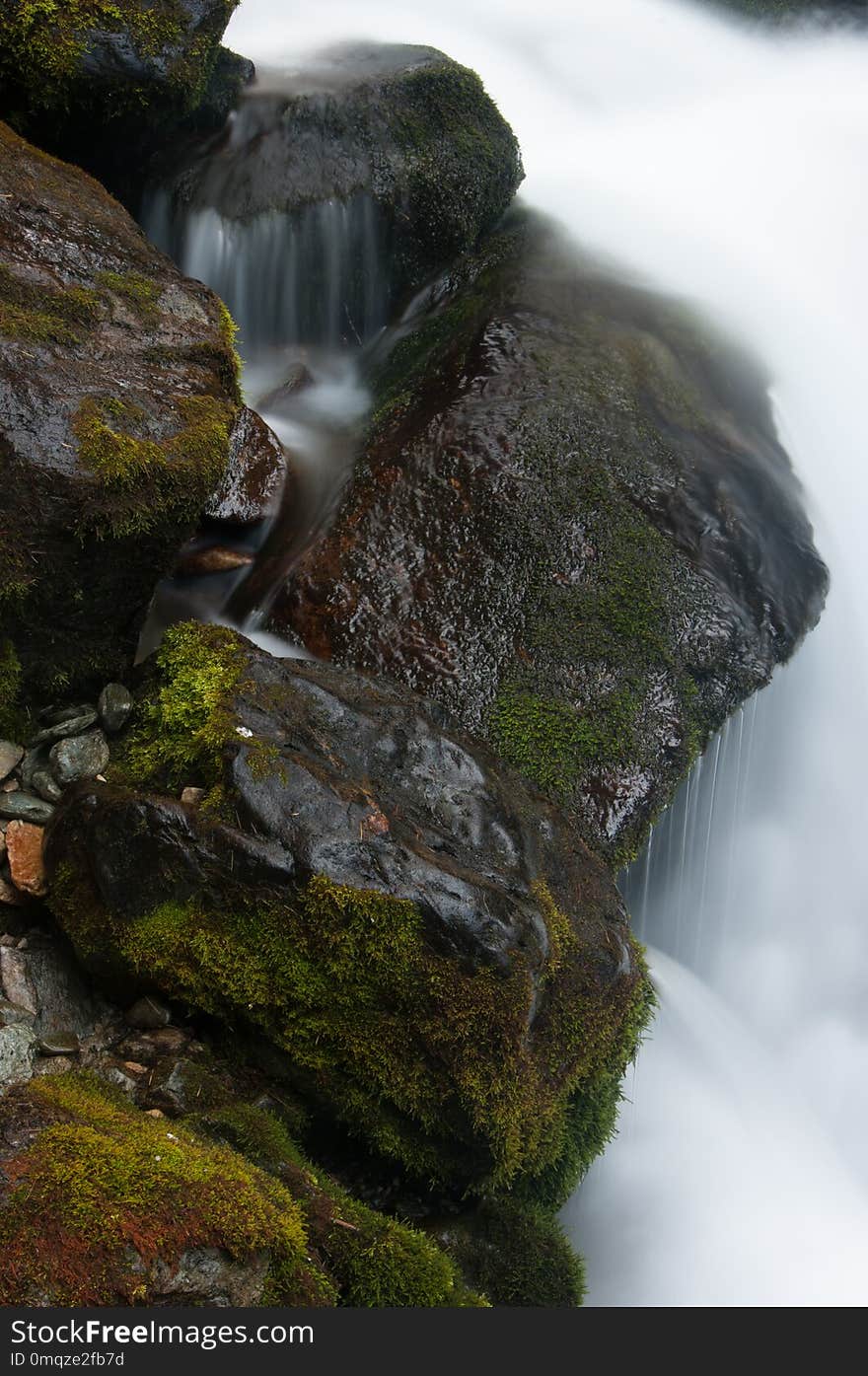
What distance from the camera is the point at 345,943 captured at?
11.0 ft

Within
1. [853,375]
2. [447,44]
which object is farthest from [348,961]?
[447,44]

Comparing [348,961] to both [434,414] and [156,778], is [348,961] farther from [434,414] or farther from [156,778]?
[434,414]

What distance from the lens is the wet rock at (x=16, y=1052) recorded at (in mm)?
2982

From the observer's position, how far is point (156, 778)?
3.77 metres

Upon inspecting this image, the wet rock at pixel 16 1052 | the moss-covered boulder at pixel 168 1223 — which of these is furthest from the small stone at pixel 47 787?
the moss-covered boulder at pixel 168 1223

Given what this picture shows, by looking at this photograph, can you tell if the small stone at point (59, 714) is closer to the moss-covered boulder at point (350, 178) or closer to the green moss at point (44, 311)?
the green moss at point (44, 311)

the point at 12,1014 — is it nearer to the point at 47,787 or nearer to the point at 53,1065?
the point at 53,1065

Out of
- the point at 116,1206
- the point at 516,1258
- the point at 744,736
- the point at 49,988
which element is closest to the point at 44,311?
the point at 49,988

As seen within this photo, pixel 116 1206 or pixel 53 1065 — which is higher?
pixel 116 1206

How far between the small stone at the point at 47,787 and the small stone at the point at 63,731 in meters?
0.16

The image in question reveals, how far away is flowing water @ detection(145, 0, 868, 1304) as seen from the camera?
4578mm

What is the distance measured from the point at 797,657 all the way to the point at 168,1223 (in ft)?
16.0

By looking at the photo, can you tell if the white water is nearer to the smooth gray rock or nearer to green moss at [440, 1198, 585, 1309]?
green moss at [440, 1198, 585, 1309]

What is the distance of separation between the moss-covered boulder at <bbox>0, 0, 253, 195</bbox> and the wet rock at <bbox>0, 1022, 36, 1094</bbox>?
508cm
